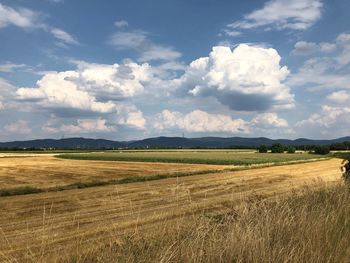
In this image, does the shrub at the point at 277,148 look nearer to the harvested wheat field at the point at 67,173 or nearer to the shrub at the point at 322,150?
the shrub at the point at 322,150

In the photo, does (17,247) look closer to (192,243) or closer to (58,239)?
(58,239)

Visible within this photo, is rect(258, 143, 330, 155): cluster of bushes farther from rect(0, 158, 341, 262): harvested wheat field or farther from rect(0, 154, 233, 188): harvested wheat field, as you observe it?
rect(0, 158, 341, 262): harvested wheat field

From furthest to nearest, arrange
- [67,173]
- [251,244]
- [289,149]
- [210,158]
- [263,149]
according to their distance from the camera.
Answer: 1. [263,149]
2. [289,149]
3. [210,158]
4. [67,173]
5. [251,244]

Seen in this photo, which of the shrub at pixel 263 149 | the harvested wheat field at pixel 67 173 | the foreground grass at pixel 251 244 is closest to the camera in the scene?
the foreground grass at pixel 251 244

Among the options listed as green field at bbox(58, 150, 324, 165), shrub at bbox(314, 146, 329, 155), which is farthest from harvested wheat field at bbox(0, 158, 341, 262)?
shrub at bbox(314, 146, 329, 155)

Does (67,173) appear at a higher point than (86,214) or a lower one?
higher

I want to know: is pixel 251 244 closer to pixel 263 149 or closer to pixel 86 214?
pixel 86 214

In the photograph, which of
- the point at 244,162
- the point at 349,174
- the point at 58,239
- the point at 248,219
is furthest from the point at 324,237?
the point at 244,162

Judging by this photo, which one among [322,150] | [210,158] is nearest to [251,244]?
[210,158]

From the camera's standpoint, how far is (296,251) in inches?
198

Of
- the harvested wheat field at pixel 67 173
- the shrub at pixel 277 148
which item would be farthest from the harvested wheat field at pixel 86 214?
the shrub at pixel 277 148

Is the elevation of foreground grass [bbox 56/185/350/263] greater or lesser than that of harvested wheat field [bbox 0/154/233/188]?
greater

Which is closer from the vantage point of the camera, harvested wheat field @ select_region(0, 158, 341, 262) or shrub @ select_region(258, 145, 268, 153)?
harvested wheat field @ select_region(0, 158, 341, 262)

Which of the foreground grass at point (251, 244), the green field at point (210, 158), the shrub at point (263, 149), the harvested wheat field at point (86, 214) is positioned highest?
the shrub at point (263, 149)
